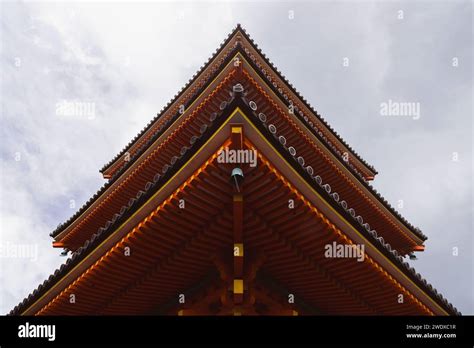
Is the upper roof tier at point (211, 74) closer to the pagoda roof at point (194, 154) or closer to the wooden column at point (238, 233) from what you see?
the pagoda roof at point (194, 154)

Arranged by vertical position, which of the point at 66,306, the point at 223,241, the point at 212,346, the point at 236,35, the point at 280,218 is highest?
the point at 236,35

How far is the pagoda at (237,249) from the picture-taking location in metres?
4.50

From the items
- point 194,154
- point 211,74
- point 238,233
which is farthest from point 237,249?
point 211,74

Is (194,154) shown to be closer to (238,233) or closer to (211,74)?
(238,233)

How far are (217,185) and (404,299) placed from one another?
12.9ft

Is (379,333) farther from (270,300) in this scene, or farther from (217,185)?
(217,185)

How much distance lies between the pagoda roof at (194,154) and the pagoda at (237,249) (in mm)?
18

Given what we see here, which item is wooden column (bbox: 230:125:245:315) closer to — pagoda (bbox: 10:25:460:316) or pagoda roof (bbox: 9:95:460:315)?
pagoda (bbox: 10:25:460:316)

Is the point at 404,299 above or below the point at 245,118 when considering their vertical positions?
below

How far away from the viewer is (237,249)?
5.04 metres

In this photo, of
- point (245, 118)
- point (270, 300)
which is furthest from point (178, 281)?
point (245, 118)

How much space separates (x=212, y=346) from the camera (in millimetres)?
5258

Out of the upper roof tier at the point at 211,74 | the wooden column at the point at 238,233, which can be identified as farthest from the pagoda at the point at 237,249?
the upper roof tier at the point at 211,74

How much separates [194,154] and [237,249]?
164cm
